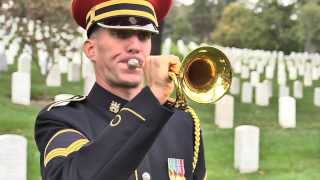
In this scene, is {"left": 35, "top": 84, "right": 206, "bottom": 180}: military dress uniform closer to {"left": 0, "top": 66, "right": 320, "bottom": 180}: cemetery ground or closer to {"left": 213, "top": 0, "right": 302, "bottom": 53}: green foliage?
{"left": 0, "top": 66, "right": 320, "bottom": 180}: cemetery ground

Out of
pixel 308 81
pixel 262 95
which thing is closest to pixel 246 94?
pixel 262 95

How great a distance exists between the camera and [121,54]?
205 cm

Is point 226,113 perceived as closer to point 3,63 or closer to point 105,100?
point 3,63

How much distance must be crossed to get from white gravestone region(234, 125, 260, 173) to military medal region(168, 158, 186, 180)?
561cm

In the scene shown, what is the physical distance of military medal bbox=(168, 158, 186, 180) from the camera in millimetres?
2408

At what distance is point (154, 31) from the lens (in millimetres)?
2156

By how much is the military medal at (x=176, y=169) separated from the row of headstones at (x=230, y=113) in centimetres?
859

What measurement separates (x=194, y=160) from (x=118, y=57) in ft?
2.16

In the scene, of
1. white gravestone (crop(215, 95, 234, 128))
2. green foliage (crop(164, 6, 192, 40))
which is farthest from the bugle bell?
green foliage (crop(164, 6, 192, 40))

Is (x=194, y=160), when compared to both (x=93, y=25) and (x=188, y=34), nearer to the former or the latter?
(x=93, y=25)

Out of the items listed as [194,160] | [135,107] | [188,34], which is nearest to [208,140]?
[194,160]

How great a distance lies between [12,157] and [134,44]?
11.7 feet

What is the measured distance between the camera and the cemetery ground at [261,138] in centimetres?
817

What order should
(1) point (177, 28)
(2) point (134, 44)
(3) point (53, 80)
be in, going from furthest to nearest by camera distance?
(1) point (177, 28), (3) point (53, 80), (2) point (134, 44)
